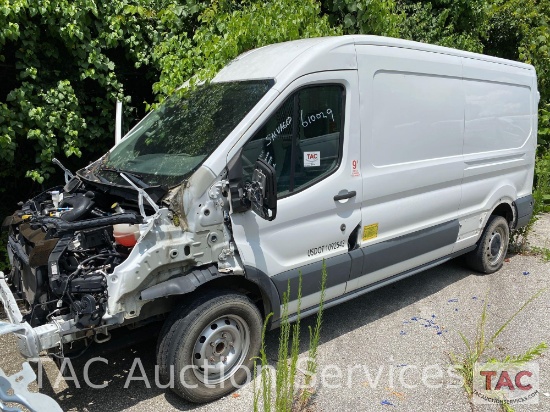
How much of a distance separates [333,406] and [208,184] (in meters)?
1.78

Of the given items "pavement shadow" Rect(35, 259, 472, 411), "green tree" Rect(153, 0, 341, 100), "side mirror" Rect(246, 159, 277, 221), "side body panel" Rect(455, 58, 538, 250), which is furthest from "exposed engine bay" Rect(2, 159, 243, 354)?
"side body panel" Rect(455, 58, 538, 250)

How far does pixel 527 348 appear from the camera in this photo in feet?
14.3

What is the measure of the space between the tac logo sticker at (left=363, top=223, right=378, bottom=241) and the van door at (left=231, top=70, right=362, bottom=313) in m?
0.12

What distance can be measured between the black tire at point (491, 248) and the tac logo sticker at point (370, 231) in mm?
2226

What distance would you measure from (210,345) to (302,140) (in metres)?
1.64

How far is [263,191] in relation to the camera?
10.8ft

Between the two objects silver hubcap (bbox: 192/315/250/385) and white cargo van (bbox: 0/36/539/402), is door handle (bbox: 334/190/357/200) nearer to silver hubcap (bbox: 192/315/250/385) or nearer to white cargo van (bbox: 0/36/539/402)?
white cargo van (bbox: 0/36/539/402)

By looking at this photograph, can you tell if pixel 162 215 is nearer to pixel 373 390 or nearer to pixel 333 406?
pixel 333 406

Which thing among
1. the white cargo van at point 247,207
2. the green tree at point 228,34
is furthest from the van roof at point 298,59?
the green tree at point 228,34

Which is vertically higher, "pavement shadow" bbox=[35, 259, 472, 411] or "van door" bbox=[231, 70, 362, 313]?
"van door" bbox=[231, 70, 362, 313]

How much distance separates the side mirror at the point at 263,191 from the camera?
3.24 metres

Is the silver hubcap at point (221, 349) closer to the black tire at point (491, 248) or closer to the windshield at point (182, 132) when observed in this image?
the windshield at point (182, 132)

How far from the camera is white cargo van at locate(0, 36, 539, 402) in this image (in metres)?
3.19

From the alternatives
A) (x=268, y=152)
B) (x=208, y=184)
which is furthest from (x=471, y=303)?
(x=208, y=184)
